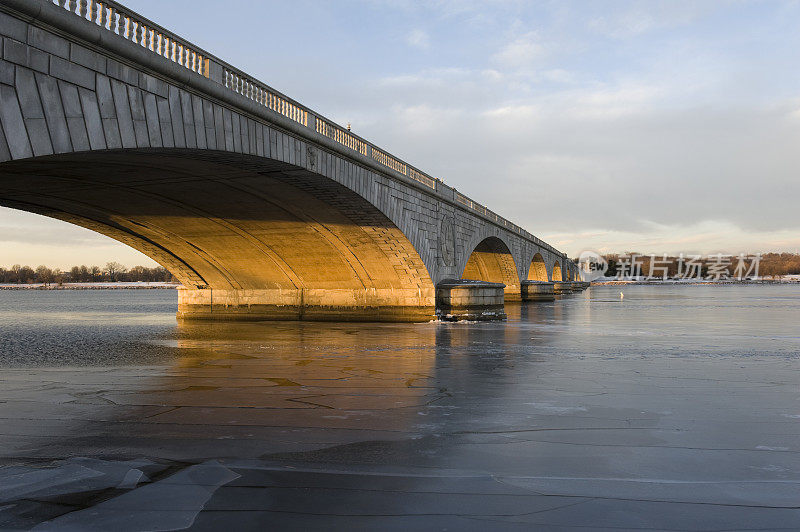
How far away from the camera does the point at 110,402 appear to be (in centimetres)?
901

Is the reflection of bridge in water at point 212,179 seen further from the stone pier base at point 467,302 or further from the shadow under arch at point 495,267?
the shadow under arch at point 495,267

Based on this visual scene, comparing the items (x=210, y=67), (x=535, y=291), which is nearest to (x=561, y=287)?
(x=535, y=291)

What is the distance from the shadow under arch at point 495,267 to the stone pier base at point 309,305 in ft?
77.2

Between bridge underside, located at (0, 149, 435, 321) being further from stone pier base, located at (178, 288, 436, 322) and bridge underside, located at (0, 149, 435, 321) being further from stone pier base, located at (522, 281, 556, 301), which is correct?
stone pier base, located at (522, 281, 556, 301)

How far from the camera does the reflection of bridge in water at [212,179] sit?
10328mm

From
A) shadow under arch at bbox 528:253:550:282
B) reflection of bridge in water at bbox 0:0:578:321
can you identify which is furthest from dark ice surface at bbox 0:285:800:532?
shadow under arch at bbox 528:253:550:282

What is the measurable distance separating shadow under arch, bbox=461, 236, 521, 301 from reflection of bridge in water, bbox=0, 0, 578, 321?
1137 centimetres

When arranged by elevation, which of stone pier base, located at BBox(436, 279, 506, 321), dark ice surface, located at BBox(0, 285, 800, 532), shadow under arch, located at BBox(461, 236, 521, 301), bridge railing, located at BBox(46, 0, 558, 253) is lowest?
dark ice surface, located at BBox(0, 285, 800, 532)

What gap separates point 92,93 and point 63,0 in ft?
4.94

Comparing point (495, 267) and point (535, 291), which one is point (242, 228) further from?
point (535, 291)

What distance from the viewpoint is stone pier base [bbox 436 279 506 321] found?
29.2 m

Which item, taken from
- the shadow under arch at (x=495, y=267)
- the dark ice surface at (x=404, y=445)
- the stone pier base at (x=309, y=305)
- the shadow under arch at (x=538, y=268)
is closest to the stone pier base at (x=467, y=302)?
the stone pier base at (x=309, y=305)

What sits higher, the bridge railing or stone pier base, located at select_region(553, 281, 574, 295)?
the bridge railing

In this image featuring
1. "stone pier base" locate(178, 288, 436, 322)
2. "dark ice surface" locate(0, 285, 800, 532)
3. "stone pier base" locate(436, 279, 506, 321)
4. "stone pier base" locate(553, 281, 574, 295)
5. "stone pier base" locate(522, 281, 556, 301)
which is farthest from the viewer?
"stone pier base" locate(553, 281, 574, 295)
